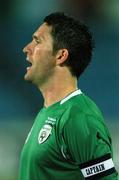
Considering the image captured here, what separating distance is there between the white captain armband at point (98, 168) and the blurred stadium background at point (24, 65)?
2.79m

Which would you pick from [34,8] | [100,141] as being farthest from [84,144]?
[34,8]

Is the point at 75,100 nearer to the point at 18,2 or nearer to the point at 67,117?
the point at 67,117

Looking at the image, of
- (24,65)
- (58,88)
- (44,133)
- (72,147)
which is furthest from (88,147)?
(24,65)

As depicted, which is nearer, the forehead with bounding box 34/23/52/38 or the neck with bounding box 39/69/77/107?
the neck with bounding box 39/69/77/107

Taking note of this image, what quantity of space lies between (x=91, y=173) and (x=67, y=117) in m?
0.19

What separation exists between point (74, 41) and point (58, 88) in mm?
174

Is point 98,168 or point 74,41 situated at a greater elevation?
point 74,41

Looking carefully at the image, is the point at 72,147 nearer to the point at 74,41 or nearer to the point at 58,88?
the point at 58,88

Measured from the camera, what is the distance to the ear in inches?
76.2

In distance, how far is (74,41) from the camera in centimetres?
195

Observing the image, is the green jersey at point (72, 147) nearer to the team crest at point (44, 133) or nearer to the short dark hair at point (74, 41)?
the team crest at point (44, 133)

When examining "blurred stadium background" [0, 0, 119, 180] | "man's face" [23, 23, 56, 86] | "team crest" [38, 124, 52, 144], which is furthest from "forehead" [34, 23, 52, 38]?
"blurred stadium background" [0, 0, 119, 180]

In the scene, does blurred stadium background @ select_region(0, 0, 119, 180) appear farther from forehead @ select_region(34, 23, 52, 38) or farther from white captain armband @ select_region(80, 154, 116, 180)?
white captain armband @ select_region(80, 154, 116, 180)

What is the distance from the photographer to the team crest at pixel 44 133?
1796mm
